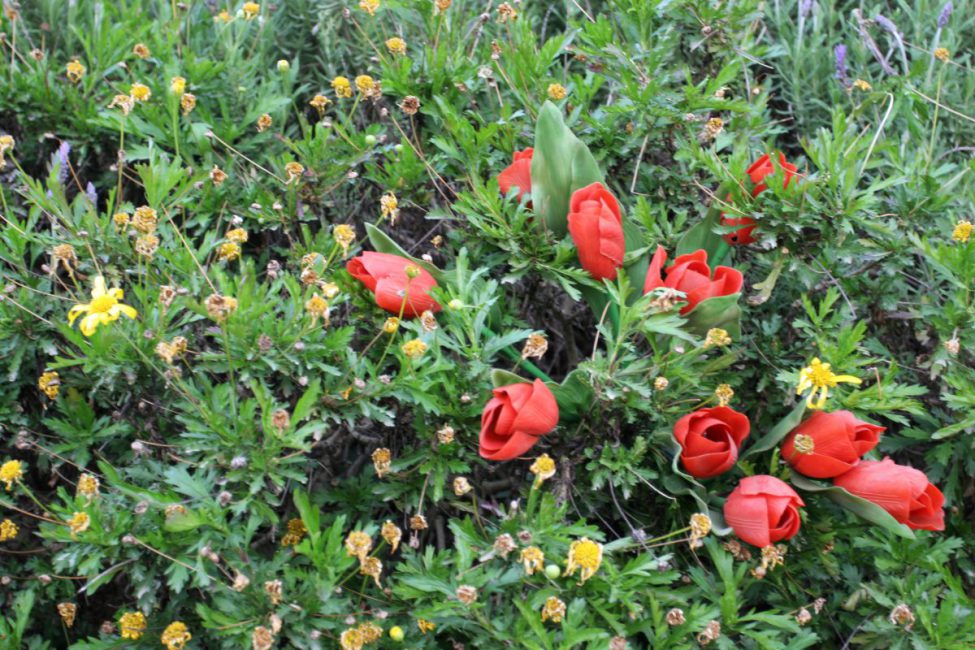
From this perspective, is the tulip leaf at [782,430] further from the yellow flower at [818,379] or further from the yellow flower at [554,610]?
the yellow flower at [554,610]

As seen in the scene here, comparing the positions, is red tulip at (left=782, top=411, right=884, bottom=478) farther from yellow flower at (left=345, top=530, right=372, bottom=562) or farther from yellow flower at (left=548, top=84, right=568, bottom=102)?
yellow flower at (left=548, top=84, right=568, bottom=102)

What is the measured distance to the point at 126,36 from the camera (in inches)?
75.1

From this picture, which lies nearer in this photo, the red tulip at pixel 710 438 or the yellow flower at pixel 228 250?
the red tulip at pixel 710 438

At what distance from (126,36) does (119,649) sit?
1.18 m

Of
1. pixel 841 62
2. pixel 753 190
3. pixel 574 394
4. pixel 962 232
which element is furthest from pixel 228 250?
pixel 841 62

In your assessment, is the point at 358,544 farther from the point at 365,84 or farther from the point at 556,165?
the point at 365,84

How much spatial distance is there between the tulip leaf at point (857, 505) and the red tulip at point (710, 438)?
0.12 meters

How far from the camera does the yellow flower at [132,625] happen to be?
1.27 m

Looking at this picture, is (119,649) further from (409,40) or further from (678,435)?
(409,40)

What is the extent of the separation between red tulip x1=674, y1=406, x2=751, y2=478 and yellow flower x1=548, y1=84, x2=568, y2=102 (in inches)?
25.4

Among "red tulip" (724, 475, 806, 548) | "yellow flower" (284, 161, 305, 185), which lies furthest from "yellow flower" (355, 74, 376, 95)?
"red tulip" (724, 475, 806, 548)

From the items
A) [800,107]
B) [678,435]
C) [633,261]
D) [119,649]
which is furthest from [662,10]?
[119,649]

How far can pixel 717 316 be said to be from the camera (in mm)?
1372

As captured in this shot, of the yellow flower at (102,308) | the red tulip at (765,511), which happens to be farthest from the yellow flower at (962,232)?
the yellow flower at (102,308)
